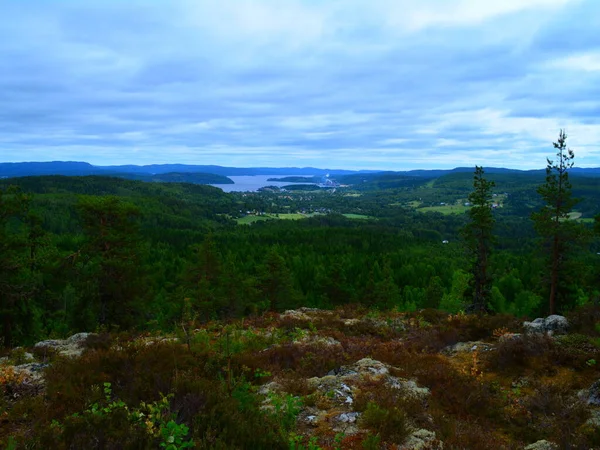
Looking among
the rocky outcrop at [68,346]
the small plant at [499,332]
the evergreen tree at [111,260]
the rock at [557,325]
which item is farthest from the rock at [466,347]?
the evergreen tree at [111,260]

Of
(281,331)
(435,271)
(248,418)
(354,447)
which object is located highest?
(248,418)

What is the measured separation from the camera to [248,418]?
18.5ft

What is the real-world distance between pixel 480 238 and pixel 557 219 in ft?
17.1

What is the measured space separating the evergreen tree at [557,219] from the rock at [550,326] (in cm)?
1419

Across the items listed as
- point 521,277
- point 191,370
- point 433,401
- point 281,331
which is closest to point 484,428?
point 433,401

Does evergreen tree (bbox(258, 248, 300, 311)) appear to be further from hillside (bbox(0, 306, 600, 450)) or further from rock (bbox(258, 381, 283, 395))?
rock (bbox(258, 381, 283, 395))

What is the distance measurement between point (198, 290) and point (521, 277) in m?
72.1

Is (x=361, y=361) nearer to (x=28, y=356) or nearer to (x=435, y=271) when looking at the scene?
(x=28, y=356)

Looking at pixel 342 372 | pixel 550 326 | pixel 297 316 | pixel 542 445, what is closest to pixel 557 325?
pixel 550 326

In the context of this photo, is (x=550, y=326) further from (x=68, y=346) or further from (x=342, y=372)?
(x=68, y=346)

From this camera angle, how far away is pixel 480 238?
2731cm

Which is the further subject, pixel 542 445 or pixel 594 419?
pixel 594 419

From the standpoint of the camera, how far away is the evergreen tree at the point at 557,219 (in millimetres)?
25344

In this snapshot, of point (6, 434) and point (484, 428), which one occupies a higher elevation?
point (6, 434)
